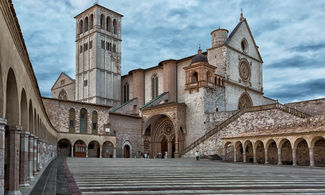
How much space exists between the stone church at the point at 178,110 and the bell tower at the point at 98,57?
16 centimetres

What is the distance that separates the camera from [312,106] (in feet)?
111

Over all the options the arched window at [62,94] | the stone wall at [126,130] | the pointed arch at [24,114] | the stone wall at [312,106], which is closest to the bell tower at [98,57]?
Result: the arched window at [62,94]

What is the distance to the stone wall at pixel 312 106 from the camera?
3284 centimetres

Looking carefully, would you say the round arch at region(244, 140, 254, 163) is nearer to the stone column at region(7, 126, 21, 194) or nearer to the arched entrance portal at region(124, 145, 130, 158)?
the arched entrance portal at region(124, 145, 130, 158)

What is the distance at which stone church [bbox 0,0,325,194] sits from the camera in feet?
95.3

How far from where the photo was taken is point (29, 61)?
36.1ft

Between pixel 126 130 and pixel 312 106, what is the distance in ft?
71.9

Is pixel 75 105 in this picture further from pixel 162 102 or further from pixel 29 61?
pixel 29 61

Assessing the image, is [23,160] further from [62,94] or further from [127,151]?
[62,94]

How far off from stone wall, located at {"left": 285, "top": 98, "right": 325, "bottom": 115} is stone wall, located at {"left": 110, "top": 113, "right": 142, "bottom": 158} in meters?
19.8

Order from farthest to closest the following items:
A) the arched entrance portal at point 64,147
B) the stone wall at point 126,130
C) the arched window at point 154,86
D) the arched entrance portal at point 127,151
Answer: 1. the arched window at point 154,86
2. the arched entrance portal at point 127,151
3. the stone wall at point 126,130
4. the arched entrance portal at point 64,147

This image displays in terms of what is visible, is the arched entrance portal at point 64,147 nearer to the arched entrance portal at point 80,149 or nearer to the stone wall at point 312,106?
the arched entrance portal at point 80,149

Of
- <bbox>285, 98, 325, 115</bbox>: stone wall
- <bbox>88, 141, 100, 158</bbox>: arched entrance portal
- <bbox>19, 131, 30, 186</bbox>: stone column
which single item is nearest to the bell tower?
<bbox>88, 141, 100, 158</bbox>: arched entrance portal

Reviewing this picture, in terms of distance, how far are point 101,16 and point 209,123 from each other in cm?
2843
